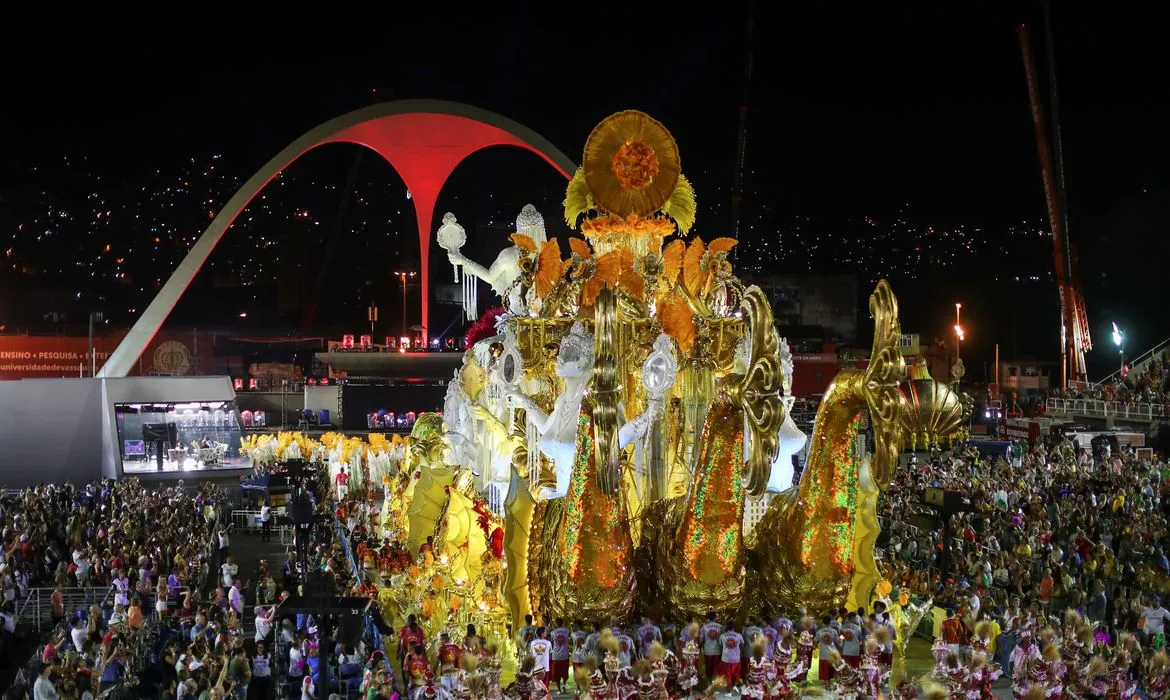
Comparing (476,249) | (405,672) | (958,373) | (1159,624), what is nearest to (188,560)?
(405,672)

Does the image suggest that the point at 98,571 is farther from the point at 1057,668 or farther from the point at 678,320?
the point at 1057,668

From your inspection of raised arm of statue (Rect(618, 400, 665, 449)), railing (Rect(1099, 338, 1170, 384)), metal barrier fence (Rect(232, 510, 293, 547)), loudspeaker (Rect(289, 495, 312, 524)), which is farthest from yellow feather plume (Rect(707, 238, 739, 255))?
railing (Rect(1099, 338, 1170, 384))

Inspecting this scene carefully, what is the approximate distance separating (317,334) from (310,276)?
2.90 meters

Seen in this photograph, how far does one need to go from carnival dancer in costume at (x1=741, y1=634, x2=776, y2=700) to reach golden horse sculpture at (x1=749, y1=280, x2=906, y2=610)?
1.06 meters

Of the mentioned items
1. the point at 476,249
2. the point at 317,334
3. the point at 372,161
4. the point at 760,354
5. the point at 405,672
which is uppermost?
the point at 372,161

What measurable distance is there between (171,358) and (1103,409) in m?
28.4

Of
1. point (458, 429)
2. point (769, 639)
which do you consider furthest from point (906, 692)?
point (458, 429)

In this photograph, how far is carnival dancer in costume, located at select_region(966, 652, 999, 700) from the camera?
8.48 metres

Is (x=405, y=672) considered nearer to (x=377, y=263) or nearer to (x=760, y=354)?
(x=760, y=354)

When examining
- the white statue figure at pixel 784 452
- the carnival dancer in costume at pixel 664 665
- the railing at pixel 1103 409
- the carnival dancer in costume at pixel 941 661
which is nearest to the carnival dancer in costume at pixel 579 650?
the carnival dancer in costume at pixel 664 665

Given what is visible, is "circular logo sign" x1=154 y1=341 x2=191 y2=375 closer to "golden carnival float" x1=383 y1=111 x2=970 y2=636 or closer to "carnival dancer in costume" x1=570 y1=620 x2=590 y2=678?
"golden carnival float" x1=383 y1=111 x2=970 y2=636

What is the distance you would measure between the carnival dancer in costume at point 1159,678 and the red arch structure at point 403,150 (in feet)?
68.6

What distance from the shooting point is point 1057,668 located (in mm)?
8320

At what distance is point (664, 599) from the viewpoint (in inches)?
396
